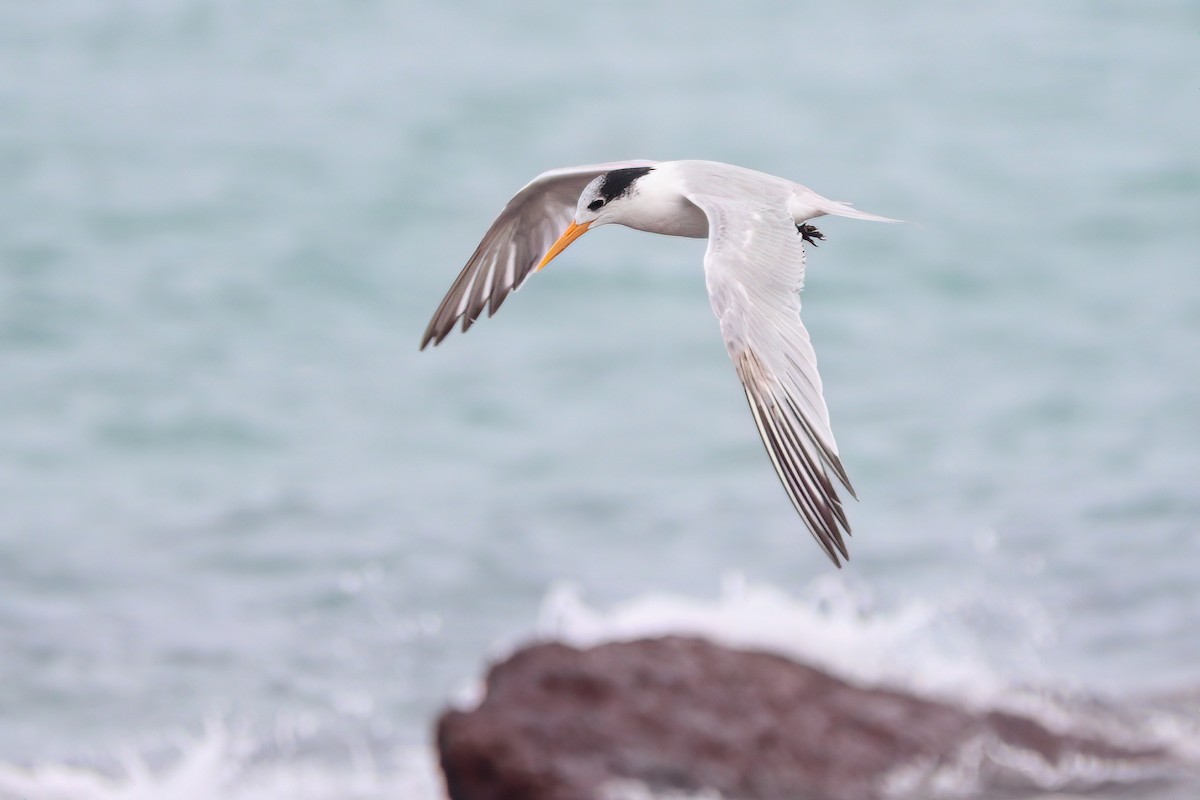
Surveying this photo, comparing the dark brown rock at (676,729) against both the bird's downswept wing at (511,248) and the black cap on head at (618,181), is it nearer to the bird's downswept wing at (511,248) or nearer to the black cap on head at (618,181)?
the bird's downswept wing at (511,248)

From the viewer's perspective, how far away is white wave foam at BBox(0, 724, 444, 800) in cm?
760

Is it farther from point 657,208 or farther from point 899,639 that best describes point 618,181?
point 899,639

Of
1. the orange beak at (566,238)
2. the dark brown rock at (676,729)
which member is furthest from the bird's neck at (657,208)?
the dark brown rock at (676,729)

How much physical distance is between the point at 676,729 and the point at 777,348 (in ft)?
5.81

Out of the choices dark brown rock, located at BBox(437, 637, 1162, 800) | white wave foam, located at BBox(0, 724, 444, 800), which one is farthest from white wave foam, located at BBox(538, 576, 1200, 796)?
white wave foam, located at BBox(0, 724, 444, 800)

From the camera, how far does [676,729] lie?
5270 millimetres

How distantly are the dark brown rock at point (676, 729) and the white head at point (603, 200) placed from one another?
1.44 metres

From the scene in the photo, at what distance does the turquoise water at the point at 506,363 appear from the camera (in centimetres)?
869

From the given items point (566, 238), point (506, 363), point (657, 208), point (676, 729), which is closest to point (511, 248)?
point (566, 238)

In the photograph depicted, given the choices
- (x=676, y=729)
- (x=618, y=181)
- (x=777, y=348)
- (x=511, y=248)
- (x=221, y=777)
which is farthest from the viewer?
(x=221, y=777)

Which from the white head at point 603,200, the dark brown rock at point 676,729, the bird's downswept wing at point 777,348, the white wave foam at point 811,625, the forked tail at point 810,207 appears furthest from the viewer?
the white wave foam at point 811,625

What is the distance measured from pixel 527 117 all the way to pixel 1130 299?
6.81 metres

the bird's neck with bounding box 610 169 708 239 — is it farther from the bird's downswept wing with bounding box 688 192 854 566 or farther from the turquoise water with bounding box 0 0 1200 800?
the turquoise water with bounding box 0 0 1200 800

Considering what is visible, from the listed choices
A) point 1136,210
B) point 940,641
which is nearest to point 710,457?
point 940,641
